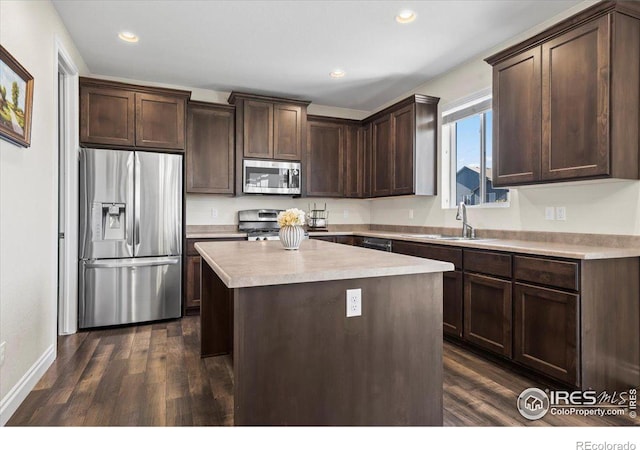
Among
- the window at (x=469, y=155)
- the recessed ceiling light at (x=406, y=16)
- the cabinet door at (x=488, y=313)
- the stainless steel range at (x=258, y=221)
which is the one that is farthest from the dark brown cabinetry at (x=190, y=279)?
the recessed ceiling light at (x=406, y=16)

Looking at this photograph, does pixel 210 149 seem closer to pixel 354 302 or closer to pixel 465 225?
pixel 465 225

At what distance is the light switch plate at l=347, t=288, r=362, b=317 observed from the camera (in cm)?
165

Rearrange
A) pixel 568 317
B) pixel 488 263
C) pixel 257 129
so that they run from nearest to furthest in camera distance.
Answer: pixel 568 317, pixel 488 263, pixel 257 129

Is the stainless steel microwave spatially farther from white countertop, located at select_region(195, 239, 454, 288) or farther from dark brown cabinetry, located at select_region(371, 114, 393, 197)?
white countertop, located at select_region(195, 239, 454, 288)

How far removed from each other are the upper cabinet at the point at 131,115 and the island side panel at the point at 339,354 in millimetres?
3136

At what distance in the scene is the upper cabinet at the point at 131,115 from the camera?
3762 mm

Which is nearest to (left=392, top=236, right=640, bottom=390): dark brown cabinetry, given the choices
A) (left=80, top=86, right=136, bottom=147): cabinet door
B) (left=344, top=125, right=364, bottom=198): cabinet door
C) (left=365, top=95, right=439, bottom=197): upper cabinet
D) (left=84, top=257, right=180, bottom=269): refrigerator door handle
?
(left=365, top=95, right=439, bottom=197): upper cabinet

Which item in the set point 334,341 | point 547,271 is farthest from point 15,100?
point 547,271

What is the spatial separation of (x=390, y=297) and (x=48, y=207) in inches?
98.5

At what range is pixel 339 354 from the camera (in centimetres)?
164

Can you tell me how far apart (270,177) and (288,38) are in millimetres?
1743

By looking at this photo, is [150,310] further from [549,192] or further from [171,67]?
[549,192]

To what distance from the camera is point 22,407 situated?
2.12 m
